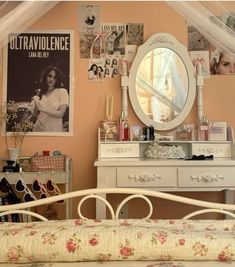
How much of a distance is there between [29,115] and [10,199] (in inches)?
23.4

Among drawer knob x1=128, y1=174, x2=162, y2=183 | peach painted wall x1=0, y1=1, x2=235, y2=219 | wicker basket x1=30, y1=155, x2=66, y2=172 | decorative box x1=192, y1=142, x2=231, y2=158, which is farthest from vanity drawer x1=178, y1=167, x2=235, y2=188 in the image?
wicker basket x1=30, y1=155, x2=66, y2=172

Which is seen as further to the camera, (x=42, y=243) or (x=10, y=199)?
(x=10, y=199)

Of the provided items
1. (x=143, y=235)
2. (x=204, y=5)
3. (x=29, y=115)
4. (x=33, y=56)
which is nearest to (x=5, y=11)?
A: (x=33, y=56)

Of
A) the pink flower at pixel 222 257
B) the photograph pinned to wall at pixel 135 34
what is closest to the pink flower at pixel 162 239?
the pink flower at pixel 222 257

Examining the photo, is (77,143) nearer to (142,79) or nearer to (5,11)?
(142,79)

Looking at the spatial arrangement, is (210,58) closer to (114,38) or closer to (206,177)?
(114,38)

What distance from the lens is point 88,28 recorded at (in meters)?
2.29

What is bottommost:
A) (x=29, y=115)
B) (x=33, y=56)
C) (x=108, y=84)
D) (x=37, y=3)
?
(x=29, y=115)

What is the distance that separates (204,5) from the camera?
177 cm

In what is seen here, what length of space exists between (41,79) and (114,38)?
0.61m

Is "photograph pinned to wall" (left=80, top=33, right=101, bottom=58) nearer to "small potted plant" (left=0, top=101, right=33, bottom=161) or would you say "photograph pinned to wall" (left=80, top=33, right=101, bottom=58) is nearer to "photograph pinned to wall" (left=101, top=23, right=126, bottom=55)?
"photograph pinned to wall" (left=101, top=23, right=126, bottom=55)

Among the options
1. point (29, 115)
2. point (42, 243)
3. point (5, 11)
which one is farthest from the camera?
point (29, 115)

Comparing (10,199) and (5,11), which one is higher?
(5,11)

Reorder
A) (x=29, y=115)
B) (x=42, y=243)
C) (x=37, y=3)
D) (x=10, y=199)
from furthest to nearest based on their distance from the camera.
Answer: (x=29, y=115) → (x=10, y=199) → (x=37, y=3) → (x=42, y=243)
